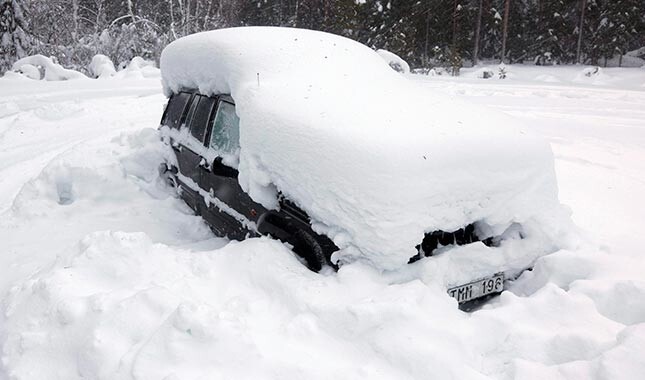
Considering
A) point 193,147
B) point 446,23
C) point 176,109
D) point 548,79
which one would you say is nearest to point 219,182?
point 193,147

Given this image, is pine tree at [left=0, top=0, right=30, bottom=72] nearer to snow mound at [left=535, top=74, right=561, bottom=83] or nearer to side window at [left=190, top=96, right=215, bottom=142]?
side window at [left=190, top=96, right=215, bottom=142]

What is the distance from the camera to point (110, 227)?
4715mm

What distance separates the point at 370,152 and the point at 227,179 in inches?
60.0

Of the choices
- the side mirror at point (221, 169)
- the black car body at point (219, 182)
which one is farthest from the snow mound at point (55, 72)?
the side mirror at point (221, 169)

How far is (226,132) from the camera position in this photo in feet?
13.5

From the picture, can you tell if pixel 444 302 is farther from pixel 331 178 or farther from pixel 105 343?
pixel 105 343

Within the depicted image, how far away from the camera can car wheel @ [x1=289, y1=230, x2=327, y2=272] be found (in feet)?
10.8

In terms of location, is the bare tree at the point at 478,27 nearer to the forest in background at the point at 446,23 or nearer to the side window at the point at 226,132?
the forest in background at the point at 446,23

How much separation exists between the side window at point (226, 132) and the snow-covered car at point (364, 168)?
16mm

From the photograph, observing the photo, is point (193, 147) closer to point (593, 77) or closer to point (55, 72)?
point (55, 72)

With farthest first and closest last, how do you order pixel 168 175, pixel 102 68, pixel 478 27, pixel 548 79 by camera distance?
pixel 478 27, pixel 548 79, pixel 102 68, pixel 168 175

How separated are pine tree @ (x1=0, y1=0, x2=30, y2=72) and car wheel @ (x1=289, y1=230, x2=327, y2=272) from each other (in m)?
22.1

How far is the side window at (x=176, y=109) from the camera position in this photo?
16.8 ft

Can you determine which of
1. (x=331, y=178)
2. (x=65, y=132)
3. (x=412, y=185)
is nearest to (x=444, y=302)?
(x=412, y=185)
